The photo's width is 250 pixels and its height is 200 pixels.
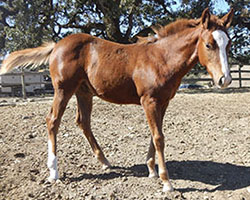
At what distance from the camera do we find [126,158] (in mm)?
4855

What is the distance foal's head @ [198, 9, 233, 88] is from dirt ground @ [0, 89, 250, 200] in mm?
1590

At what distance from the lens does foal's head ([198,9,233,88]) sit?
125 inches

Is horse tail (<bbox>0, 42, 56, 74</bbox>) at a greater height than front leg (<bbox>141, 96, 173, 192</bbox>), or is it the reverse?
horse tail (<bbox>0, 42, 56, 74</bbox>)

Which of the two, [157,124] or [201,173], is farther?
[201,173]

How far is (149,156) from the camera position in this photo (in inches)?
165

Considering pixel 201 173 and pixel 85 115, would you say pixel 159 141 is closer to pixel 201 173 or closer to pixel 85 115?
pixel 201 173

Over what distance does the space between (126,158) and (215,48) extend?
2.54 metres

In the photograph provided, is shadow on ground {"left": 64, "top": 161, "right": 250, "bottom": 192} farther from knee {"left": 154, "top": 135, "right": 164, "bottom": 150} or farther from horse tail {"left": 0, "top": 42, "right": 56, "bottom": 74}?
horse tail {"left": 0, "top": 42, "right": 56, "bottom": 74}

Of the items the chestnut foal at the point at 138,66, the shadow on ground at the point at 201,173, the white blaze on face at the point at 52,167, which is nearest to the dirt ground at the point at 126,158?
the shadow on ground at the point at 201,173

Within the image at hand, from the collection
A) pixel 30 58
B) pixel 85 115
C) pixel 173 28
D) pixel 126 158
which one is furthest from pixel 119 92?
pixel 30 58

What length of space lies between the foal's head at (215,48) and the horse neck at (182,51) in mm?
202

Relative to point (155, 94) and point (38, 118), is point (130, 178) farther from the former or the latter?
point (38, 118)

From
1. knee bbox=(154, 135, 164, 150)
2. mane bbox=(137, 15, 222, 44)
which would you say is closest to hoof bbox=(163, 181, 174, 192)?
knee bbox=(154, 135, 164, 150)

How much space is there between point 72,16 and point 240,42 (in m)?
11.4
